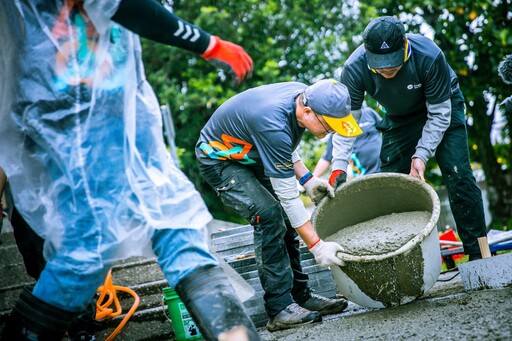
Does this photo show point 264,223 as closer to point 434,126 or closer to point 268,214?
point 268,214

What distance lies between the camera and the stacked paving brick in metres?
3.84

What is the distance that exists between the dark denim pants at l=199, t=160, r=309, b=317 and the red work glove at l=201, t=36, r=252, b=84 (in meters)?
1.32

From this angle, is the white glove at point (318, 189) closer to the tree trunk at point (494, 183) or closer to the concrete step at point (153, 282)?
the concrete step at point (153, 282)

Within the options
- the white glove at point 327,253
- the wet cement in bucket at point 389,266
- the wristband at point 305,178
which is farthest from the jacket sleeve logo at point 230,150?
the wet cement in bucket at point 389,266

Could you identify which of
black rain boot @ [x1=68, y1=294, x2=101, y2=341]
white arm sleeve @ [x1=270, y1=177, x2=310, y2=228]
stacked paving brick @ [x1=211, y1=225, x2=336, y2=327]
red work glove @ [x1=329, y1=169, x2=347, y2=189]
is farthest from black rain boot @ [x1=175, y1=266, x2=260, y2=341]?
red work glove @ [x1=329, y1=169, x2=347, y2=189]

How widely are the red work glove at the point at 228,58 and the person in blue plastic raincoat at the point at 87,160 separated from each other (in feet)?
0.31

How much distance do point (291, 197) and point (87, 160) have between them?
1.37m

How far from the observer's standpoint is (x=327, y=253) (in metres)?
3.12

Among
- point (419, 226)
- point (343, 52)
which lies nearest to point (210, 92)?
point (343, 52)

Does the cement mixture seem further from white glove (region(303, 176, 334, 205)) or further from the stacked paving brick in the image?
the stacked paving brick

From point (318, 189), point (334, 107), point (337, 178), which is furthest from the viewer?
point (337, 178)

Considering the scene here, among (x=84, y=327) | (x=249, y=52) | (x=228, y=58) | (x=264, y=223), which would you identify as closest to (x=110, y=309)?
(x=84, y=327)

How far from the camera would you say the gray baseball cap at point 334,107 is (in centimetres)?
306

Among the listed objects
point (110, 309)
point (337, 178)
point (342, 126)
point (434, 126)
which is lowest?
point (110, 309)
